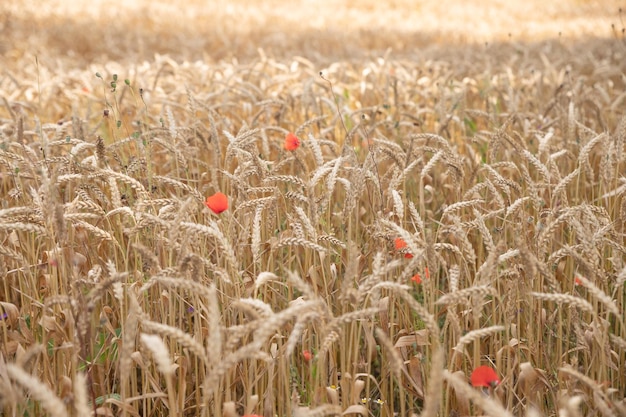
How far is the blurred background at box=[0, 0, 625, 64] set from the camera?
8.92 meters

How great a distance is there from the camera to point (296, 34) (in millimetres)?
9992

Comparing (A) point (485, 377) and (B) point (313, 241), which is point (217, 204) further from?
(A) point (485, 377)

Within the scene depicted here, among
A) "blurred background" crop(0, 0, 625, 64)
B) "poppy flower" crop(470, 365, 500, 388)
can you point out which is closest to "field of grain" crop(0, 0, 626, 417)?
"poppy flower" crop(470, 365, 500, 388)

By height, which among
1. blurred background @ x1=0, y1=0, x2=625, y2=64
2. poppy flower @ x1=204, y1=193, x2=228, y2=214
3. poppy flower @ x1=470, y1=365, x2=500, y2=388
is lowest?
poppy flower @ x1=470, y1=365, x2=500, y2=388

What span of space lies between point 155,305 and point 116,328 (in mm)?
234

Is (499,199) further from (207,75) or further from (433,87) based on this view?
(207,75)

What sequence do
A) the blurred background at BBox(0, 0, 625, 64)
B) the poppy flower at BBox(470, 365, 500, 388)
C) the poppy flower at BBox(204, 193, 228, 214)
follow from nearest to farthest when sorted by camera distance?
the poppy flower at BBox(470, 365, 500, 388), the poppy flower at BBox(204, 193, 228, 214), the blurred background at BBox(0, 0, 625, 64)

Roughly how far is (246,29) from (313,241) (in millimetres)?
9452

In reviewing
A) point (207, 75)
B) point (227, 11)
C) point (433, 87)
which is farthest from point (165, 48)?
point (433, 87)

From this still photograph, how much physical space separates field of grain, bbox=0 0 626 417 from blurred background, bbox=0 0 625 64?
79 centimetres

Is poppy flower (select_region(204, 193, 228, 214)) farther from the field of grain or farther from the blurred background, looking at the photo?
the blurred background

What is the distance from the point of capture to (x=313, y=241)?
4.83 ft

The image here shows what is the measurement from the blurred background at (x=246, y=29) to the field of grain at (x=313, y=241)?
0.79 m

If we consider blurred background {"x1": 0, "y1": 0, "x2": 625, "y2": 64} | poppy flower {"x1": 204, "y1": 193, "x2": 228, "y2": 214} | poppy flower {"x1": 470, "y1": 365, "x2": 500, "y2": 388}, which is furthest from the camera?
blurred background {"x1": 0, "y1": 0, "x2": 625, "y2": 64}
